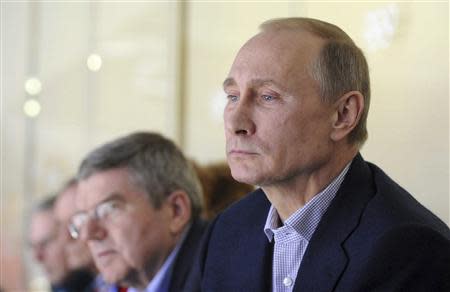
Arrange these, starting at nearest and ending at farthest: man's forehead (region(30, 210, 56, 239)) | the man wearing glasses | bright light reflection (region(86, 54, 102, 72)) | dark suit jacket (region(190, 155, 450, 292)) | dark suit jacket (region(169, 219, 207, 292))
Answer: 1. dark suit jacket (region(190, 155, 450, 292))
2. dark suit jacket (region(169, 219, 207, 292))
3. the man wearing glasses
4. man's forehead (region(30, 210, 56, 239))
5. bright light reflection (region(86, 54, 102, 72))

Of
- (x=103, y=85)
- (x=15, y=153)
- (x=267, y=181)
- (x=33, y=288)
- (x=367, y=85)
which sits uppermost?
(x=367, y=85)

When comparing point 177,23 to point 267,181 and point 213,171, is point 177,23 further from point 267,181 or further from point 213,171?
point 267,181

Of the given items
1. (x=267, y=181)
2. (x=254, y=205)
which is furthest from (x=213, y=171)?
(x=267, y=181)

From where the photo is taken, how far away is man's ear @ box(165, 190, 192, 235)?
9.11 feet

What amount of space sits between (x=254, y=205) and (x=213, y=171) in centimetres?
131

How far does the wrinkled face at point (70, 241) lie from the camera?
3.52 meters

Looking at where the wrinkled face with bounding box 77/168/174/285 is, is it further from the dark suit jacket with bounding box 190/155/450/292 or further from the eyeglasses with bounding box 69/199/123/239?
the dark suit jacket with bounding box 190/155/450/292

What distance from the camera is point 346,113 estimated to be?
6.46 ft

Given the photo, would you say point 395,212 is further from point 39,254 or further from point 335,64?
point 39,254

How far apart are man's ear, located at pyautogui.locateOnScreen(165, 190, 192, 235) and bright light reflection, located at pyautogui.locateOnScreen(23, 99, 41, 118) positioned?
1.73 m

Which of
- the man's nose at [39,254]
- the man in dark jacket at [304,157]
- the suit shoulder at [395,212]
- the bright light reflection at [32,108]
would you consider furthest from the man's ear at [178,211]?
the bright light reflection at [32,108]

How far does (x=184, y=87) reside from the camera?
13.5ft

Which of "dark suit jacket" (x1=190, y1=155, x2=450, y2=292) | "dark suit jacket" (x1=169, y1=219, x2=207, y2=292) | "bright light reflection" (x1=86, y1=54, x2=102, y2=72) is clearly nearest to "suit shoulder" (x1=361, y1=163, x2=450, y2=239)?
"dark suit jacket" (x1=190, y1=155, x2=450, y2=292)

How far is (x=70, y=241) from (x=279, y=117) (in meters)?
1.93
